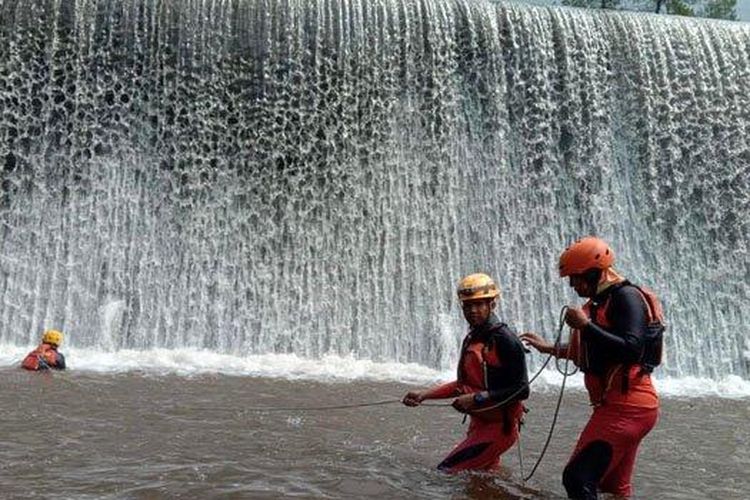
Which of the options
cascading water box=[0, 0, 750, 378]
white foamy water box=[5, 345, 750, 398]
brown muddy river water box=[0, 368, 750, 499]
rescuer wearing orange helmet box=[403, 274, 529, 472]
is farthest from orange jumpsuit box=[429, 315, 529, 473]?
cascading water box=[0, 0, 750, 378]

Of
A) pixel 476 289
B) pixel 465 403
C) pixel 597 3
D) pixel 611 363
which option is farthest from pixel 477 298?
pixel 597 3

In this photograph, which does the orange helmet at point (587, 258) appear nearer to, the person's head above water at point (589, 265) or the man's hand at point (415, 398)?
the person's head above water at point (589, 265)

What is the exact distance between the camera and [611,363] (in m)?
4.06

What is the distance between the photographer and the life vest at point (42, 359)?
8.62m

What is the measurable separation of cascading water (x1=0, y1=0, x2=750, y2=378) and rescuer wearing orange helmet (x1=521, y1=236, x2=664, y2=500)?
7.60 metres

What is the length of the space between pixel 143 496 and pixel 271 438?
1720mm

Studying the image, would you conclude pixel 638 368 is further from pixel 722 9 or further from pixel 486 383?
pixel 722 9

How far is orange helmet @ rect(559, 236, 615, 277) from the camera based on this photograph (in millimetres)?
4070

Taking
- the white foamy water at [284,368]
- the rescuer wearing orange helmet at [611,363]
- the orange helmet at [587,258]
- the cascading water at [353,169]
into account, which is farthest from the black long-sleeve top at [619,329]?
the cascading water at [353,169]

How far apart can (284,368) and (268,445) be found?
4910 millimetres

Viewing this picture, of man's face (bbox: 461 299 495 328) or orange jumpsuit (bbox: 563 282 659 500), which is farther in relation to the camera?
man's face (bbox: 461 299 495 328)

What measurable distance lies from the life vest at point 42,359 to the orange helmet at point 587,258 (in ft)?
20.4

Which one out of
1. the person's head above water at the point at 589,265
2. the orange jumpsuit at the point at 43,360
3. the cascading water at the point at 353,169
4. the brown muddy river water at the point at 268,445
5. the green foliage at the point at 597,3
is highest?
the green foliage at the point at 597,3

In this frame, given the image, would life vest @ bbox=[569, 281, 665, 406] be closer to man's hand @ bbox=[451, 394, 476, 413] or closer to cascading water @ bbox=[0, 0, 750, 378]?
man's hand @ bbox=[451, 394, 476, 413]
